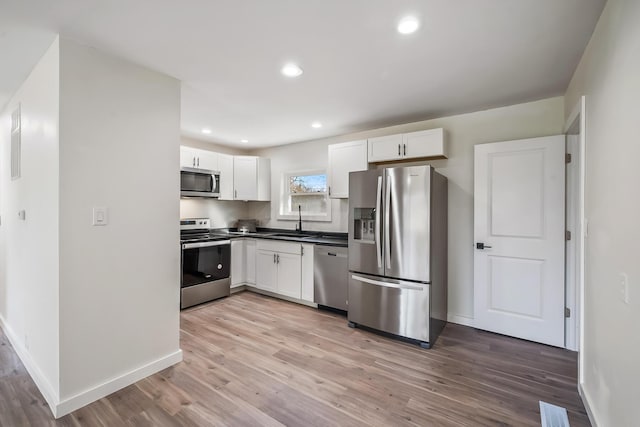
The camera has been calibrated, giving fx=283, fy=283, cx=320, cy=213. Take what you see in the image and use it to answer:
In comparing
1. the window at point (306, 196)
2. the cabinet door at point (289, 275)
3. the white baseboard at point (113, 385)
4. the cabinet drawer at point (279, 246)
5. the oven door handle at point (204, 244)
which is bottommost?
the white baseboard at point (113, 385)


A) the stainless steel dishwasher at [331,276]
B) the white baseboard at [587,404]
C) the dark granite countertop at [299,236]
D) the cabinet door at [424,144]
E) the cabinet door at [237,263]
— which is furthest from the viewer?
the cabinet door at [237,263]

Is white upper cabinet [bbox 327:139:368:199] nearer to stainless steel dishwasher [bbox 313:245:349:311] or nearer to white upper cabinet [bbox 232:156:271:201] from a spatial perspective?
stainless steel dishwasher [bbox 313:245:349:311]

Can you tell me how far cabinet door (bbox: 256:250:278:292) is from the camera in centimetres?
422

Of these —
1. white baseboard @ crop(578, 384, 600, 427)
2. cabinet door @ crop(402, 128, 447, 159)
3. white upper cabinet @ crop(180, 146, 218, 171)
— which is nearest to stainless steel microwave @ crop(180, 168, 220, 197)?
white upper cabinet @ crop(180, 146, 218, 171)

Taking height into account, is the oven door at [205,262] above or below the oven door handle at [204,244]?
below

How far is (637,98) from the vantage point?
47.9 inches

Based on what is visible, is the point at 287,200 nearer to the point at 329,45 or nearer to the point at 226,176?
the point at 226,176

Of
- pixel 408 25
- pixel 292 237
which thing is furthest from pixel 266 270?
pixel 408 25

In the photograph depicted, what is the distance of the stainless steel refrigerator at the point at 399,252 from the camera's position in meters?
2.81

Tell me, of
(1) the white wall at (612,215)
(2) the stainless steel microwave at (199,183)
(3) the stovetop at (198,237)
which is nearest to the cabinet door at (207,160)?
(2) the stainless steel microwave at (199,183)

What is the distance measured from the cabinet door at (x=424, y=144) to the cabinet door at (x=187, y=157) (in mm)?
2961

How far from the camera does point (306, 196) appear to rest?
15.7 feet

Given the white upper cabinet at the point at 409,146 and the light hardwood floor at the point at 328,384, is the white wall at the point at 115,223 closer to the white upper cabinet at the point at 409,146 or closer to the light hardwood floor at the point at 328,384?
the light hardwood floor at the point at 328,384

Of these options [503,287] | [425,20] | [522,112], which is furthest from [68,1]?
[503,287]
